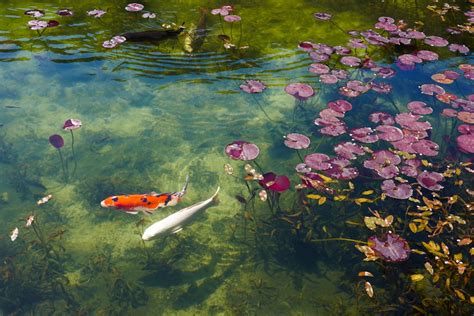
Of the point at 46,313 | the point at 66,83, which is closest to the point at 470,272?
the point at 46,313

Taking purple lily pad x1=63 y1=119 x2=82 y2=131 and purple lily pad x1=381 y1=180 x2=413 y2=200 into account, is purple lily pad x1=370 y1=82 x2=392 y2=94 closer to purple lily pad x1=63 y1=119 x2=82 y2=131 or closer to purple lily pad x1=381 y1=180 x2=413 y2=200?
purple lily pad x1=381 y1=180 x2=413 y2=200

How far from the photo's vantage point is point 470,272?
260 centimetres

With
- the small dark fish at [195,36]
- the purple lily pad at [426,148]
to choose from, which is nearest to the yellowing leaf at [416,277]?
the purple lily pad at [426,148]

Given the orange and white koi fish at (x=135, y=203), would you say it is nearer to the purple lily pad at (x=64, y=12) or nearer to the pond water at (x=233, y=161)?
the pond water at (x=233, y=161)

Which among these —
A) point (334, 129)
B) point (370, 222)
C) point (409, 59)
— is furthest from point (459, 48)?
point (370, 222)

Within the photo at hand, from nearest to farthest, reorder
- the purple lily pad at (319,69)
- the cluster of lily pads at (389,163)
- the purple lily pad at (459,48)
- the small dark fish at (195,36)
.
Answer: the cluster of lily pads at (389,163)
the purple lily pad at (319,69)
the purple lily pad at (459,48)
the small dark fish at (195,36)

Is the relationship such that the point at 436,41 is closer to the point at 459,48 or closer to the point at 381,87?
the point at 459,48

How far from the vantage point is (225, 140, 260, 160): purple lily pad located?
3.29 metres

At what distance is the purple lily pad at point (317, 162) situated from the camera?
3240 mm

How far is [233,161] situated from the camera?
377cm

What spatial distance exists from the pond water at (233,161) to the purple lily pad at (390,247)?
15mm

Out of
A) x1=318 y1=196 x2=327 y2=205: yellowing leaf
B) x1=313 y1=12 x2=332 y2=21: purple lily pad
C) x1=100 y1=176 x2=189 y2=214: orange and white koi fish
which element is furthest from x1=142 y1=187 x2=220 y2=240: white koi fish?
x1=313 y1=12 x2=332 y2=21: purple lily pad

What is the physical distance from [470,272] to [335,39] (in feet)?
12.2

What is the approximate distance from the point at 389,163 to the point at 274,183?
105 centimetres
